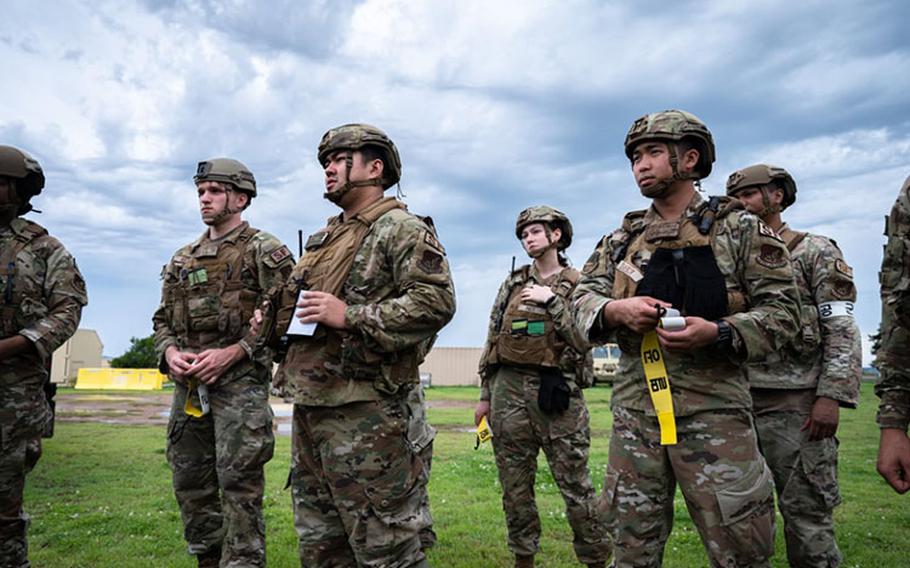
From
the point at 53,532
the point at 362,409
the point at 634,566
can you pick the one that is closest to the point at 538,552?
the point at 634,566

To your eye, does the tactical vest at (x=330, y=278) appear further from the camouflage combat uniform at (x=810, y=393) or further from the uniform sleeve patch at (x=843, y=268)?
the uniform sleeve patch at (x=843, y=268)

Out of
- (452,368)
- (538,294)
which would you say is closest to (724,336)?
(538,294)

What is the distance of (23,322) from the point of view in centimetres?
480

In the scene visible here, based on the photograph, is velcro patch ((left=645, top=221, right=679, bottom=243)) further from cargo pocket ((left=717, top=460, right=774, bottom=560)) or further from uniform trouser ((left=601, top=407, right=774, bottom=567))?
cargo pocket ((left=717, top=460, right=774, bottom=560))

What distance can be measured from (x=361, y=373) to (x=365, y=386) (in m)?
0.07

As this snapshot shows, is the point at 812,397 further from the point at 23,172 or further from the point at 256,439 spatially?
the point at 23,172

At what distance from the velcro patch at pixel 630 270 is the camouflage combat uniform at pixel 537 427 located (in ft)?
5.61

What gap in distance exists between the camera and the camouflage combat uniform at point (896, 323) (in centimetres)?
267

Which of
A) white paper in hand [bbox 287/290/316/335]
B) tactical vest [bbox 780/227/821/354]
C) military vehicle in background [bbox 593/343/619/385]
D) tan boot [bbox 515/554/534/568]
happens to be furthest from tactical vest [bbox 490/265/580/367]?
military vehicle in background [bbox 593/343/619/385]

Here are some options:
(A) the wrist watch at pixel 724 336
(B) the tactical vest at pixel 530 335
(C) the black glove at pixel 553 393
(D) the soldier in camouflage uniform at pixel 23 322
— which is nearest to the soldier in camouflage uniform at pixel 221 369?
(D) the soldier in camouflage uniform at pixel 23 322

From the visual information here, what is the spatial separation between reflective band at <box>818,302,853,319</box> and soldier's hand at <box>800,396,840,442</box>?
22.6 inches

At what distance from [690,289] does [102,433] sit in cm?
1406

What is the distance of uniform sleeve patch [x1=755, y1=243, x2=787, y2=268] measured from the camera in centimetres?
321

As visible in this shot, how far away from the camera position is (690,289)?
10.5ft
